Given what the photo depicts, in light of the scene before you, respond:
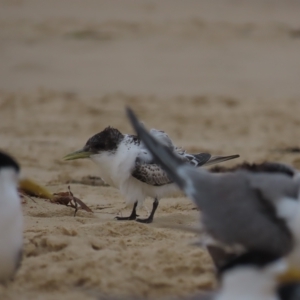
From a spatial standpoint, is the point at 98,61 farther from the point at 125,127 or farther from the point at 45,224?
the point at 45,224

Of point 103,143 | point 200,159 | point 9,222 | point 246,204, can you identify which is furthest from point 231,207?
point 200,159

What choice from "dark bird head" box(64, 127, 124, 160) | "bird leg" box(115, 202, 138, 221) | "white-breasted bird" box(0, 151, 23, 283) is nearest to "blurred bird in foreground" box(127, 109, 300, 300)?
"white-breasted bird" box(0, 151, 23, 283)

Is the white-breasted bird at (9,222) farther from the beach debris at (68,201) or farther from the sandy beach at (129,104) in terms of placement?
the beach debris at (68,201)

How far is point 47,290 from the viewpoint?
335cm

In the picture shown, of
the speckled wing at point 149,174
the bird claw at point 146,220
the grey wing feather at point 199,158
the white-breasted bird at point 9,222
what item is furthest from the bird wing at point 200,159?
the white-breasted bird at point 9,222

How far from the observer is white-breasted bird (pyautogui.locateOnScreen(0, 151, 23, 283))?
3.22m

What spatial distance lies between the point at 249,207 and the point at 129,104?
6.97 metres

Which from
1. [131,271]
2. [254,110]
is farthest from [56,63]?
[131,271]

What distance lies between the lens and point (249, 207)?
3.16 m

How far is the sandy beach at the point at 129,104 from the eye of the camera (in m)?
3.63

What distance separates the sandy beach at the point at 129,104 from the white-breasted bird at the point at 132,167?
0.60 ft

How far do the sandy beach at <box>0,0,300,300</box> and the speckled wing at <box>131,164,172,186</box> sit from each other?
25cm

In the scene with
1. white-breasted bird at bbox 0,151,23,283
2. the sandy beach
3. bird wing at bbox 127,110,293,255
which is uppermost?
bird wing at bbox 127,110,293,255

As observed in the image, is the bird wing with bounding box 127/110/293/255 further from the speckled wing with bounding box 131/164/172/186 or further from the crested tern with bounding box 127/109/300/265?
the speckled wing with bounding box 131/164/172/186
